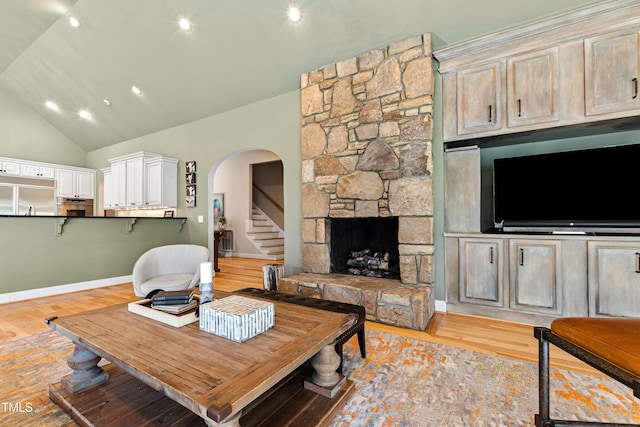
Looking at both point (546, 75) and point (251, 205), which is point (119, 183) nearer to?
point (251, 205)

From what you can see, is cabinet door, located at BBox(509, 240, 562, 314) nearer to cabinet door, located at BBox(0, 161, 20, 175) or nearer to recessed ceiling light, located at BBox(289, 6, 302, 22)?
recessed ceiling light, located at BBox(289, 6, 302, 22)

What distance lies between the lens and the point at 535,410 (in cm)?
152

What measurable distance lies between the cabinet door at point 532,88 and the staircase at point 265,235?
604cm

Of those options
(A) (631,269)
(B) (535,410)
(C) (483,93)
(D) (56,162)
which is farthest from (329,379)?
(D) (56,162)

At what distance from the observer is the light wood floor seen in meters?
2.20

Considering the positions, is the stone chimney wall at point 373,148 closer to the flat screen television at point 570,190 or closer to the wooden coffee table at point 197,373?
the flat screen television at point 570,190

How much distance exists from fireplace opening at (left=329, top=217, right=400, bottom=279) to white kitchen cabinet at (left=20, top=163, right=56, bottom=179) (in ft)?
23.5

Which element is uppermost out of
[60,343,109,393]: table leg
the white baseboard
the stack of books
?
the stack of books

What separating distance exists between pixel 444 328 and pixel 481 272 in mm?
735

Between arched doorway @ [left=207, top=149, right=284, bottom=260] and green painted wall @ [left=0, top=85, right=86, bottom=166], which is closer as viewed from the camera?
green painted wall @ [left=0, top=85, right=86, bottom=166]

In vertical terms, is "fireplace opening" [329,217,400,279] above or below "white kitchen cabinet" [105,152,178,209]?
below

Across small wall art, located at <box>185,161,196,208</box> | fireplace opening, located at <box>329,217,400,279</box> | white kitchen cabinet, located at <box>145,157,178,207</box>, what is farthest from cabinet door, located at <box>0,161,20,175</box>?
fireplace opening, located at <box>329,217,400,279</box>

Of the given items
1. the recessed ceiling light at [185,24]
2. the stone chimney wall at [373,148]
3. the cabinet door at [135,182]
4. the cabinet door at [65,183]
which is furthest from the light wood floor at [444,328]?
the cabinet door at [65,183]

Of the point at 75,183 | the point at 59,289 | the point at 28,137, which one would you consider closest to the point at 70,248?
the point at 59,289
